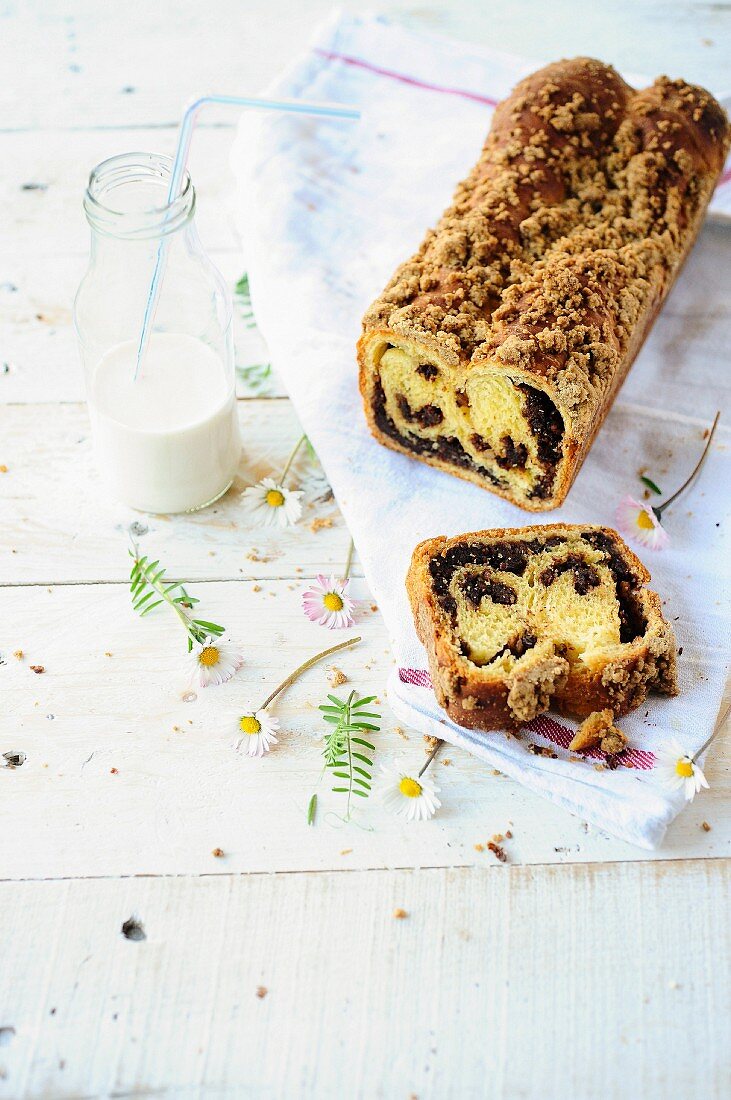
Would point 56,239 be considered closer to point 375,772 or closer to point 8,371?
point 8,371

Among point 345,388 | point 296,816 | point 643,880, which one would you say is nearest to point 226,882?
point 296,816

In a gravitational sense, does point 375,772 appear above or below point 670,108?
below

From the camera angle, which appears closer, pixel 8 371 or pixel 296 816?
pixel 296 816

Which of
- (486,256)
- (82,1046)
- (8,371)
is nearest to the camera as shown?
(82,1046)

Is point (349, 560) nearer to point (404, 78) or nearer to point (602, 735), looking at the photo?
point (602, 735)

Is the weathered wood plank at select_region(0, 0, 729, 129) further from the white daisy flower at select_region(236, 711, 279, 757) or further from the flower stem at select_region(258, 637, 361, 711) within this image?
the white daisy flower at select_region(236, 711, 279, 757)

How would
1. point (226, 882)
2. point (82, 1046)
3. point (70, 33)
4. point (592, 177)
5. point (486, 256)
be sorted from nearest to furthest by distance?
1. point (82, 1046)
2. point (226, 882)
3. point (486, 256)
4. point (592, 177)
5. point (70, 33)

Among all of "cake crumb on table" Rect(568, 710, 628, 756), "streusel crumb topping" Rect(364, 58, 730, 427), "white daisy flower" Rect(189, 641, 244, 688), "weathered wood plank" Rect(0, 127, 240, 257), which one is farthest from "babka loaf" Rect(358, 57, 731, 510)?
"weathered wood plank" Rect(0, 127, 240, 257)

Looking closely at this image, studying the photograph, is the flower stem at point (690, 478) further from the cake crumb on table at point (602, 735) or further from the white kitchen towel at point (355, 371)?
the cake crumb on table at point (602, 735)
